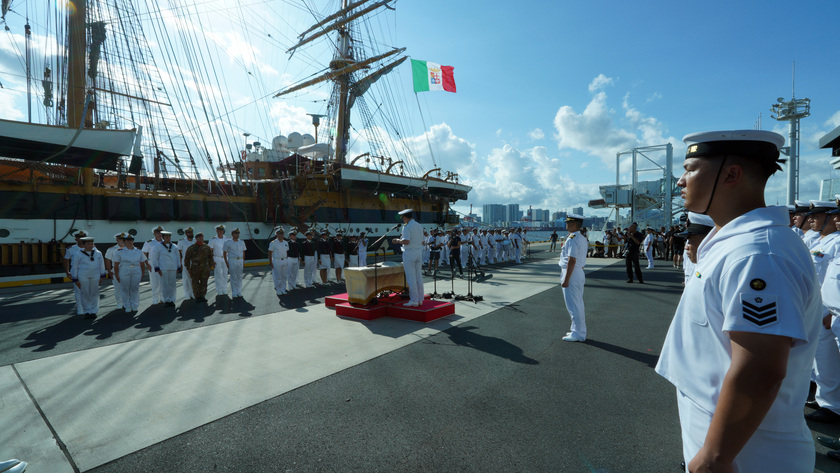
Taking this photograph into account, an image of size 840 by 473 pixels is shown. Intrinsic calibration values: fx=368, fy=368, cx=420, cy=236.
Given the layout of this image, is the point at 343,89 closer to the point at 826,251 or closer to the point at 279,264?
the point at 279,264

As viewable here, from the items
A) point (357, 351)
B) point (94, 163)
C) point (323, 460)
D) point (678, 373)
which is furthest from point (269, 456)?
point (94, 163)

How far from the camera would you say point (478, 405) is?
3441 millimetres

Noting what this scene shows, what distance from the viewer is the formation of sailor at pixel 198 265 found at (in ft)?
29.3

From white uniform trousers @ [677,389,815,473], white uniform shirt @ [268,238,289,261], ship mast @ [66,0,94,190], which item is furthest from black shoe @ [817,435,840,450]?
ship mast @ [66,0,94,190]

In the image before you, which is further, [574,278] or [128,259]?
[128,259]

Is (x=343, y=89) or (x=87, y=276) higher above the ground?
(x=343, y=89)

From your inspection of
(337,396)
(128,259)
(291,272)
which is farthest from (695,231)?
(128,259)

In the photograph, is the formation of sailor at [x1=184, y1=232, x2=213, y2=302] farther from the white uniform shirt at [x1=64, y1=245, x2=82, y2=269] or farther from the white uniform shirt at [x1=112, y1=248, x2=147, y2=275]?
the white uniform shirt at [x1=64, y1=245, x2=82, y2=269]

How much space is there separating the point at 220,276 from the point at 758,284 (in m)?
11.1

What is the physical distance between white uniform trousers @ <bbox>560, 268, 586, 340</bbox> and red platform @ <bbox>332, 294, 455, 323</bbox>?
2.30m

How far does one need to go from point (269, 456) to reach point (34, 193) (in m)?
15.3

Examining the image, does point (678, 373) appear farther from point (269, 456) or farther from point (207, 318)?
point (207, 318)

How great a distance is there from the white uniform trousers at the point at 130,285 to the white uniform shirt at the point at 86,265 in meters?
0.38

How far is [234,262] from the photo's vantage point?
9766 millimetres
